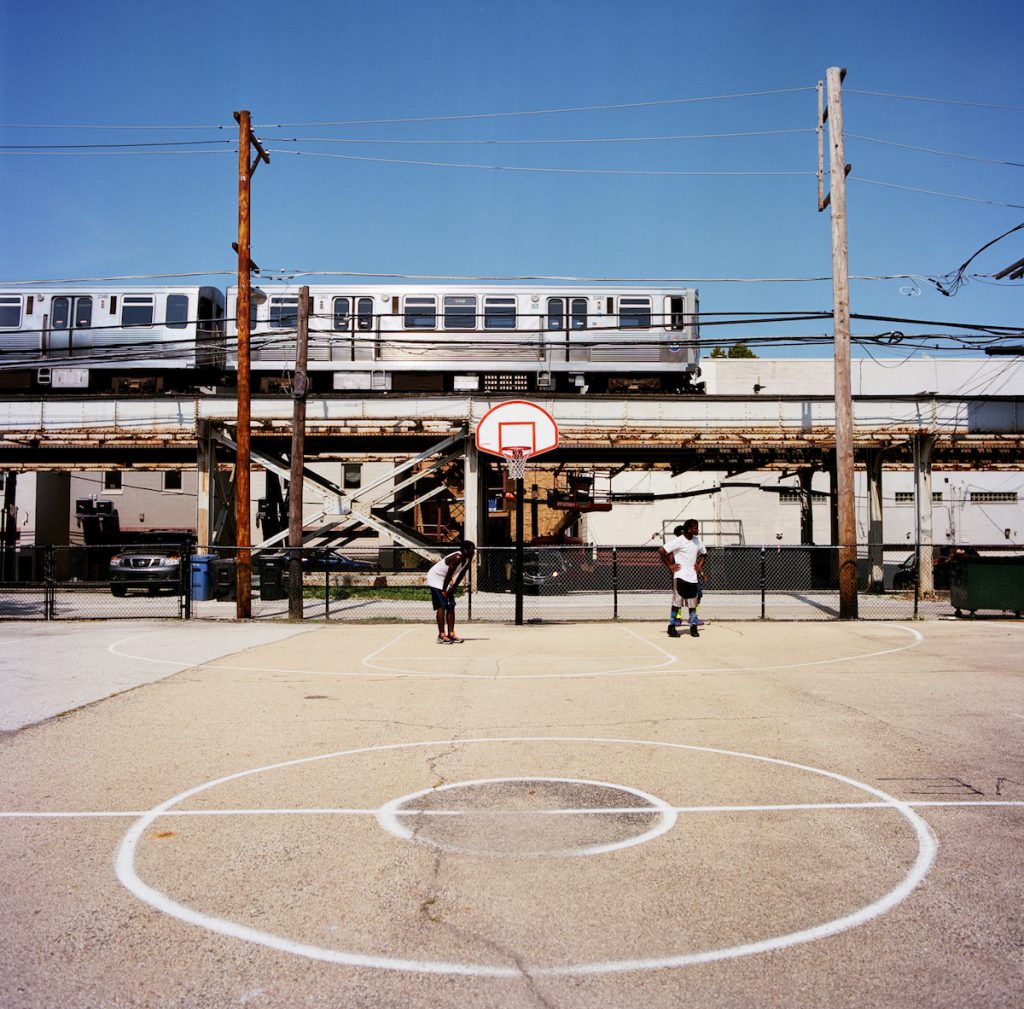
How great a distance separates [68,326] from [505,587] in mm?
15156

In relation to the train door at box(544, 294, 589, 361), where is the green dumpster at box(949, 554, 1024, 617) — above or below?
below

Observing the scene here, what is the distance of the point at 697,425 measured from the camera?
2794 centimetres

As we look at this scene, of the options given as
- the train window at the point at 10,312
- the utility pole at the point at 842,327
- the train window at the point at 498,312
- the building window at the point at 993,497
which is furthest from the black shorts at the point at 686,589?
the building window at the point at 993,497

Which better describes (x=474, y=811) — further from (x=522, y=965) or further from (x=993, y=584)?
(x=993, y=584)

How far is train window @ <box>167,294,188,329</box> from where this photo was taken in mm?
27250

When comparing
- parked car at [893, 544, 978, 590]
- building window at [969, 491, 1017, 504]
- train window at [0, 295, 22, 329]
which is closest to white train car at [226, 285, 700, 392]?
train window at [0, 295, 22, 329]

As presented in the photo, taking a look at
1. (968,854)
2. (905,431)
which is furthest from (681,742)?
(905,431)

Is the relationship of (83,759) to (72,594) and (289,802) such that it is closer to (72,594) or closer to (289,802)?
(289,802)

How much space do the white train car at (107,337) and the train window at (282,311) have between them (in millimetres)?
1720

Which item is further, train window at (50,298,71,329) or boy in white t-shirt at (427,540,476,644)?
train window at (50,298,71,329)

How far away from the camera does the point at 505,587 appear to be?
2650cm

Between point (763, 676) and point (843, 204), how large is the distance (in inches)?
478

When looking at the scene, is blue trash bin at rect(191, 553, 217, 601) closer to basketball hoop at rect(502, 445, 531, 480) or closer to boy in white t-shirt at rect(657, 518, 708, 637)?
basketball hoop at rect(502, 445, 531, 480)

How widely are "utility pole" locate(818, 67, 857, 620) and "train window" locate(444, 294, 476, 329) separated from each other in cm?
1140
